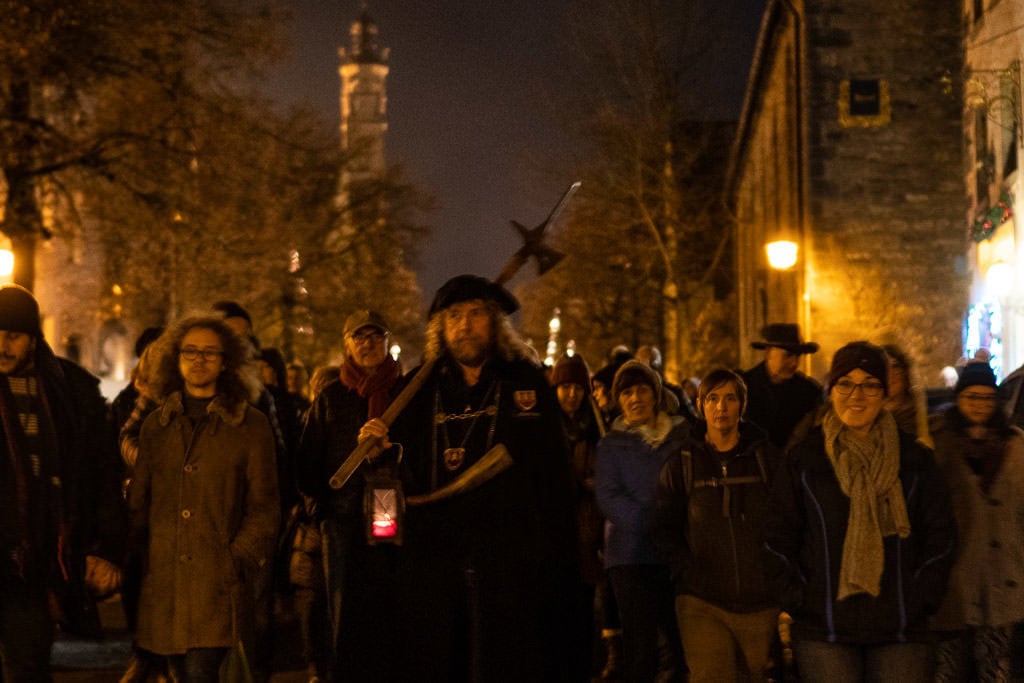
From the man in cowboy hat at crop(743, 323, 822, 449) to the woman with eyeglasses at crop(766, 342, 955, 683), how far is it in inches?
192

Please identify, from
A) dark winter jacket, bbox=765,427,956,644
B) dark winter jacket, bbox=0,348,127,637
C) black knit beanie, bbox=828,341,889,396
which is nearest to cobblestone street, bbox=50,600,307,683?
dark winter jacket, bbox=0,348,127,637

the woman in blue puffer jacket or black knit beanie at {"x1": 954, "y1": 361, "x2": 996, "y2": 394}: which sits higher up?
black knit beanie at {"x1": 954, "y1": 361, "x2": 996, "y2": 394}

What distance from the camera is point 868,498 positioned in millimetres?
6168

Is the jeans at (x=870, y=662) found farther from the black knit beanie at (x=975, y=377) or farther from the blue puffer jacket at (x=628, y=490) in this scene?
the blue puffer jacket at (x=628, y=490)

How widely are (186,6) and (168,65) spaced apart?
95cm

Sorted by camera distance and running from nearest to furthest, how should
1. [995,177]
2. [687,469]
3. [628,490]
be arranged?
[687,469] < [628,490] < [995,177]

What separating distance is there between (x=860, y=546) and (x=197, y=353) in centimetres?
288

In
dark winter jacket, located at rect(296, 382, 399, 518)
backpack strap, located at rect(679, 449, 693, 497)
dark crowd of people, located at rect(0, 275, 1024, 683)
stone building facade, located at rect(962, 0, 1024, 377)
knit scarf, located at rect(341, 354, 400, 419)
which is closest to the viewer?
dark crowd of people, located at rect(0, 275, 1024, 683)

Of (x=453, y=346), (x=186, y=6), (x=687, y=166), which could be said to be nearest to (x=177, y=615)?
(x=453, y=346)

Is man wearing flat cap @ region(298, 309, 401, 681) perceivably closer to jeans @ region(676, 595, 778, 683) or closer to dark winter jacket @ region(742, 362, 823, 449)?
jeans @ region(676, 595, 778, 683)

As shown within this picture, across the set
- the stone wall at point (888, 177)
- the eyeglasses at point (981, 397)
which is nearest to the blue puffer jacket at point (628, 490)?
the eyeglasses at point (981, 397)

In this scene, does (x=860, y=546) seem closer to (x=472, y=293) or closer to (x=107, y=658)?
(x=472, y=293)

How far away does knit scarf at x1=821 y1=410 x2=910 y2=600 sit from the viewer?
611 centimetres

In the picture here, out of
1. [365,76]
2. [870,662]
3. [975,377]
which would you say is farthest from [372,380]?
[365,76]
